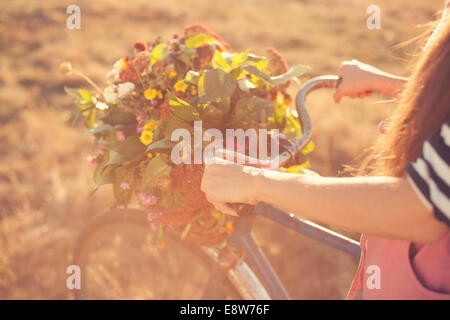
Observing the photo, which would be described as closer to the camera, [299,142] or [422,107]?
[422,107]

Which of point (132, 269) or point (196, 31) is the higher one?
point (196, 31)

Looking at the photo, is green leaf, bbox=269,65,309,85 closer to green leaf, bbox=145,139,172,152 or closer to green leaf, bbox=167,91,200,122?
green leaf, bbox=167,91,200,122

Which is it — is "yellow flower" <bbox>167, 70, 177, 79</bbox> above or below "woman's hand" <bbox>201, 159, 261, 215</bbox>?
above

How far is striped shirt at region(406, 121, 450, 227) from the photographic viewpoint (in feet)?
2.25

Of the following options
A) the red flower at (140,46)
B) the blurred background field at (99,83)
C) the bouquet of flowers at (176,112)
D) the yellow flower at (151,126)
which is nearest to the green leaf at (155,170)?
the bouquet of flowers at (176,112)

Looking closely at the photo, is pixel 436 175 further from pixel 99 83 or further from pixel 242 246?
pixel 99 83

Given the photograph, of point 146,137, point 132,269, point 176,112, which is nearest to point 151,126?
point 146,137

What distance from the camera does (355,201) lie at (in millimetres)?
778

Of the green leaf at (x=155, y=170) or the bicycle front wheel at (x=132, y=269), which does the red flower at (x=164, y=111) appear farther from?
the bicycle front wheel at (x=132, y=269)

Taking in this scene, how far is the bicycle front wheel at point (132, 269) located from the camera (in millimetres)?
2117

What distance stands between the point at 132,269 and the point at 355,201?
2596 mm

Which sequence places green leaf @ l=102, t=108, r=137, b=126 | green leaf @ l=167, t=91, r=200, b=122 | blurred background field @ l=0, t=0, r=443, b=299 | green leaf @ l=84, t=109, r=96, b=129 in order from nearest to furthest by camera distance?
green leaf @ l=167, t=91, r=200, b=122 → green leaf @ l=102, t=108, r=137, b=126 → green leaf @ l=84, t=109, r=96, b=129 → blurred background field @ l=0, t=0, r=443, b=299

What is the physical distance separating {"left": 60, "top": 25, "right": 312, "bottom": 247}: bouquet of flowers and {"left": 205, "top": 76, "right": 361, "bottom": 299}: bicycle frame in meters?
0.08

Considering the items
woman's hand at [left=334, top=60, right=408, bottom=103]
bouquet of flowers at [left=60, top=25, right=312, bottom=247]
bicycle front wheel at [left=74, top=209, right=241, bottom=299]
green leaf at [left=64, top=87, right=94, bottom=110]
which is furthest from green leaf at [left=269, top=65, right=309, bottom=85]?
bicycle front wheel at [left=74, top=209, right=241, bottom=299]
